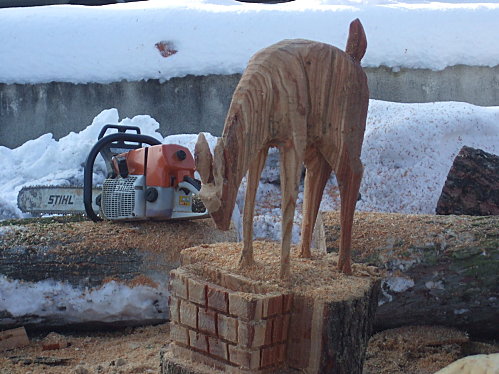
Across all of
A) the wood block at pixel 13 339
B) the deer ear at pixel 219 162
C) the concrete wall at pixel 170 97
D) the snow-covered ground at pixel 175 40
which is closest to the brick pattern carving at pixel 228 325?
the deer ear at pixel 219 162

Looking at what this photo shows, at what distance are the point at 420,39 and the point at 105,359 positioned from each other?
217 inches

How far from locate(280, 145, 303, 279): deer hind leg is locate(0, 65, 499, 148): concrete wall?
4.83 metres

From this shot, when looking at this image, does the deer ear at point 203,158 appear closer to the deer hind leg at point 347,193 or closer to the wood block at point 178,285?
the wood block at point 178,285

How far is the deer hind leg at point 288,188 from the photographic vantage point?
2.09 m

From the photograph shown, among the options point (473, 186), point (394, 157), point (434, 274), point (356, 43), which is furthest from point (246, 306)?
point (394, 157)

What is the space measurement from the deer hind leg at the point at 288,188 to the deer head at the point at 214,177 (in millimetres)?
227

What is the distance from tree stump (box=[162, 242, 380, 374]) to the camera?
1989 mm

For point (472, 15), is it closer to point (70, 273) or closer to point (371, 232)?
point (371, 232)

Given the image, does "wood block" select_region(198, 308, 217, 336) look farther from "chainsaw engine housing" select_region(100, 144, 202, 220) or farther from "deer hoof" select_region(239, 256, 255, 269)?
"chainsaw engine housing" select_region(100, 144, 202, 220)

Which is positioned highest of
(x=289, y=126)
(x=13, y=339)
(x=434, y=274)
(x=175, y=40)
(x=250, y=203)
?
(x=175, y=40)

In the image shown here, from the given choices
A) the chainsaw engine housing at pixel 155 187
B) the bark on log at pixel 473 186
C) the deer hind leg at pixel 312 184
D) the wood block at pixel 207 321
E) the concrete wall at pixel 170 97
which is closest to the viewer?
the wood block at pixel 207 321

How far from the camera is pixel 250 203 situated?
2201mm

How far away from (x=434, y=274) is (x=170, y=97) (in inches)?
181

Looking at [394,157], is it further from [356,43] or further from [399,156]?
[356,43]
